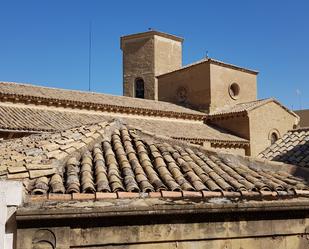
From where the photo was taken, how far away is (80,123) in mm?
17109

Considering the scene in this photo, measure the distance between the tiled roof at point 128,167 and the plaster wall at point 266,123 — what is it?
16.6 metres

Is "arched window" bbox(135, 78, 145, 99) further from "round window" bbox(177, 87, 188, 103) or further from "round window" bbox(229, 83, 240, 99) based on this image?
"round window" bbox(229, 83, 240, 99)

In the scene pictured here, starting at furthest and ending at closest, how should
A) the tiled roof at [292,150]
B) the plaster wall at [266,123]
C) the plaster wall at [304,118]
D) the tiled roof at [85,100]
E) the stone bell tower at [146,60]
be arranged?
the plaster wall at [304,118]
the stone bell tower at [146,60]
the plaster wall at [266,123]
the tiled roof at [85,100]
the tiled roof at [292,150]

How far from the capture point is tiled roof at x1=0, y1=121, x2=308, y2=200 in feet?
16.1

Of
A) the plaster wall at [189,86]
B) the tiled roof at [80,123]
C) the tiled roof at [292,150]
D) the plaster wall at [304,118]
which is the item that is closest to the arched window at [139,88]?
the plaster wall at [189,86]

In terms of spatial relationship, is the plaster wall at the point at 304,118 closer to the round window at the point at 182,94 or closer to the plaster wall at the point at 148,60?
the plaster wall at the point at 148,60

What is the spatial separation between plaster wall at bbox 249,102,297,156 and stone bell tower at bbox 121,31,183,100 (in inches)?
324

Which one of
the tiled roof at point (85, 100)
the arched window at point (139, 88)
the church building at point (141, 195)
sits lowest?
the church building at point (141, 195)

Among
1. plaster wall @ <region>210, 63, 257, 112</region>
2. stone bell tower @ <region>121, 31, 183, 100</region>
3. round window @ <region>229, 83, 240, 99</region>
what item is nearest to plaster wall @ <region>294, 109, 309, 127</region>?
plaster wall @ <region>210, 63, 257, 112</region>

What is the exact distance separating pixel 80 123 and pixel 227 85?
1216 centimetres

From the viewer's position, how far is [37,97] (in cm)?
1738

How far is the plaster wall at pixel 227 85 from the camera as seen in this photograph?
2542 cm

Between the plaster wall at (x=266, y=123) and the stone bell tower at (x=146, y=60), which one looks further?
the stone bell tower at (x=146, y=60)

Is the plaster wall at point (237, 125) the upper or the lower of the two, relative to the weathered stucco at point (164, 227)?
upper
